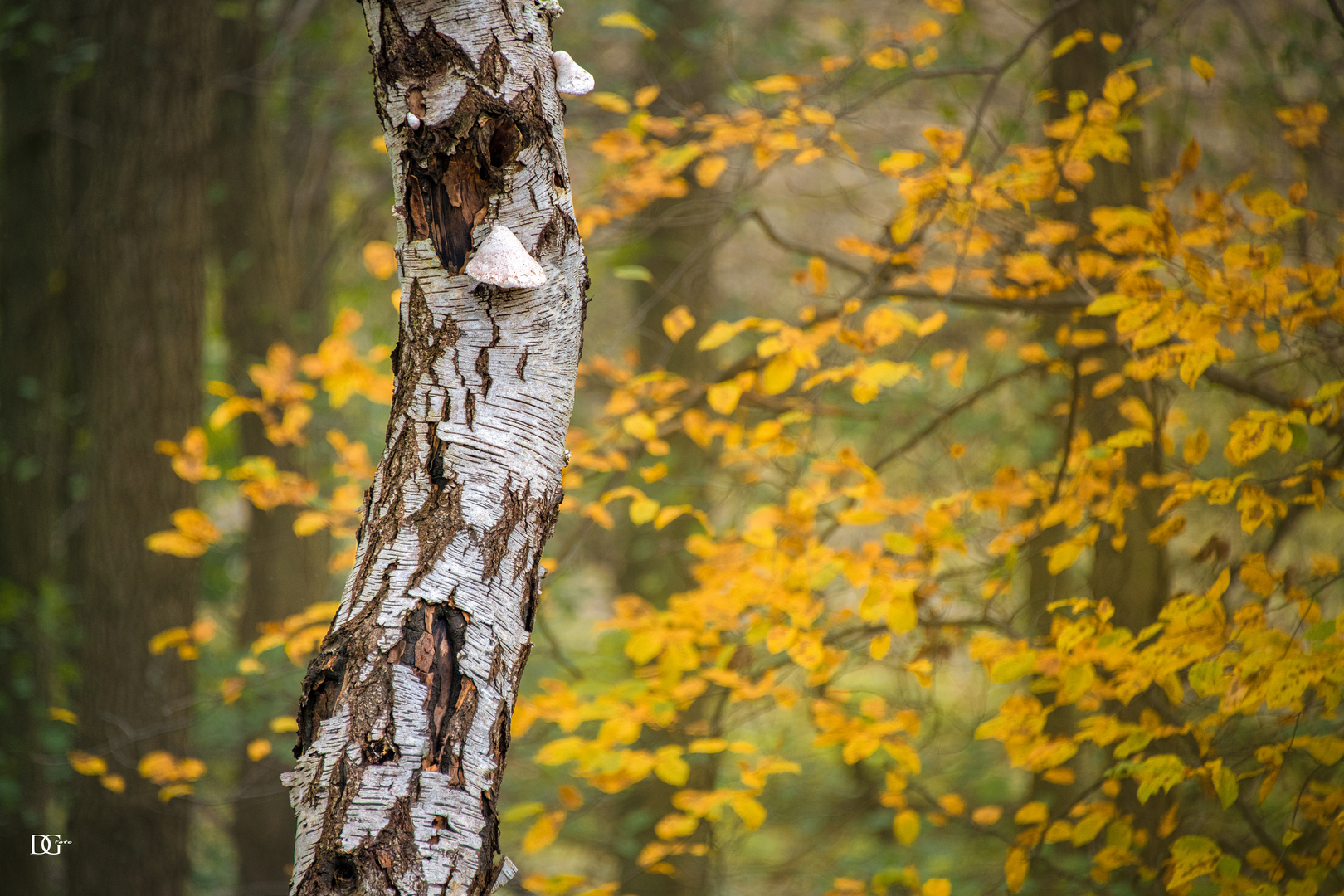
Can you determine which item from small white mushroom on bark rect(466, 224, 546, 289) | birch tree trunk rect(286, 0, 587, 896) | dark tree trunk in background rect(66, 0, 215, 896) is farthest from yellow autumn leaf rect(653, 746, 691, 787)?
dark tree trunk in background rect(66, 0, 215, 896)

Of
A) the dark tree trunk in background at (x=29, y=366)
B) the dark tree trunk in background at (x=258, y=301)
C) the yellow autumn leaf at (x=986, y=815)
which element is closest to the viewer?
the yellow autumn leaf at (x=986, y=815)

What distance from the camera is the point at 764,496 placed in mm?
6203

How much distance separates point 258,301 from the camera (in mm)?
6309

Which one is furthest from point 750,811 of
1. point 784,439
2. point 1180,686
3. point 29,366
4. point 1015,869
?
point 29,366

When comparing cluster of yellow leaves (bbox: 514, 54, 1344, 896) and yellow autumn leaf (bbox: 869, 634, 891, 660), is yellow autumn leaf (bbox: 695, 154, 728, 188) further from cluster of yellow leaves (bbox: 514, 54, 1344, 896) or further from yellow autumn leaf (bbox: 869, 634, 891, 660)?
yellow autumn leaf (bbox: 869, 634, 891, 660)

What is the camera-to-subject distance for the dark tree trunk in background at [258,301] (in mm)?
6031

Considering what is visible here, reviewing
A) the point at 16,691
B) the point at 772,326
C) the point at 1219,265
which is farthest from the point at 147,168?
the point at 1219,265

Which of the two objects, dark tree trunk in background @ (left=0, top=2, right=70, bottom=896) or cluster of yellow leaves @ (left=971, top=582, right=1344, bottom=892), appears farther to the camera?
dark tree trunk in background @ (left=0, top=2, right=70, bottom=896)

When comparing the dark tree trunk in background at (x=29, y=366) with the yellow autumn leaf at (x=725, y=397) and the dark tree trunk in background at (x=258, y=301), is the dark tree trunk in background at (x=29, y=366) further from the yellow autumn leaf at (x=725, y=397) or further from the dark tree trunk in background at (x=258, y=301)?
the yellow autumn leaf at (x=725, y=397)

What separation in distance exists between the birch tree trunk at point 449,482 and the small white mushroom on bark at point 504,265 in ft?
0.09

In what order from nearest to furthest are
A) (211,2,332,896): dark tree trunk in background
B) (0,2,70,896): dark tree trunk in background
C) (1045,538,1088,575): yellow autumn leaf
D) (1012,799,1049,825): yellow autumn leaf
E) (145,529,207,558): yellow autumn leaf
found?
(1045,538,1088,575): yellow autumn leaf → (1012,799,1049,825): yellow autumn leaf → (145,529,207,558): yellow autumn leaf → (0,2,70,896): dark tree trunk in background → (211,2,332,896): dark tree trunk in background

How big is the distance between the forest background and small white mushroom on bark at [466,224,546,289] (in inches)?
26.9

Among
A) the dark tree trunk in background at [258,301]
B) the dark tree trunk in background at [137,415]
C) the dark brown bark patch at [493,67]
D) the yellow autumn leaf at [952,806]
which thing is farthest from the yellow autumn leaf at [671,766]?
the dark tree trunk in background at [258,301]

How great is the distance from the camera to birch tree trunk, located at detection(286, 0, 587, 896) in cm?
135
